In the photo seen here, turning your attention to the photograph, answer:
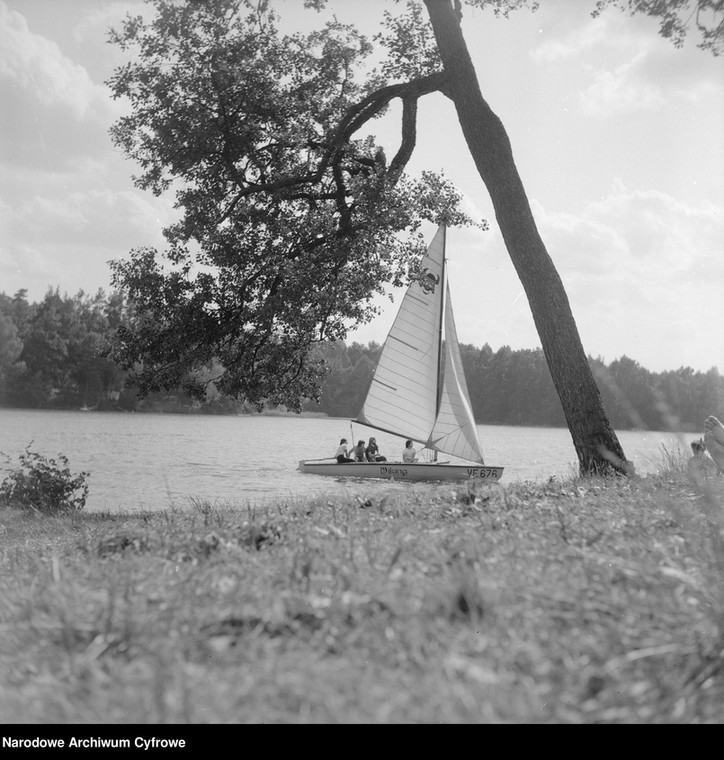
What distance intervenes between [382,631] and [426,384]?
22.9 metres

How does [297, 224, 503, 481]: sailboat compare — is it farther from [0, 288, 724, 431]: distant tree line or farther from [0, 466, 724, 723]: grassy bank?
[0, 288, 724, 431]: distant tree line

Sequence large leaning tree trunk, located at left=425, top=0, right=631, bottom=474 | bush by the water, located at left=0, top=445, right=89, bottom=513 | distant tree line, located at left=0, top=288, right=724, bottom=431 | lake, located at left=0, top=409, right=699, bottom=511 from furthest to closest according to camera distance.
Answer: distant tree line, located at left=0, top=288, right=724, bottom=431
lake, located at left=0, top=409, right=699, bottom=511
bush by the water, located at left=0, top=445, right=89, bottom=513
large leaning tree trunk, located at left=425, top=0, right=631, bottom=474

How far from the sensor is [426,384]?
25422 millimetres

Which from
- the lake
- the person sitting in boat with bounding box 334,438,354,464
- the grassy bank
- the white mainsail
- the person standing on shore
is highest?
the white mainsail

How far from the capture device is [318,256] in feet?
45.3

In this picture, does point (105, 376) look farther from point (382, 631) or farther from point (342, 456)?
point (382, 631)

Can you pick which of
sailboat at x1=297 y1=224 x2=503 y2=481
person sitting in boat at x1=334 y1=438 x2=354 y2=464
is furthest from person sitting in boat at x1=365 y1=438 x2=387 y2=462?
sailboat at x1=297 y1=224 x2=503 y2=481

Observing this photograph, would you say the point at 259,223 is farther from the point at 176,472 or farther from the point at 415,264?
the point at 176,472

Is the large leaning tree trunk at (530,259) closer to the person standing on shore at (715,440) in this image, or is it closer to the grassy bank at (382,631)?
the person standing on shore at (715,440)

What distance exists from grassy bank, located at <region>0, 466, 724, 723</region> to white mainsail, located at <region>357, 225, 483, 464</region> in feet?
68.4

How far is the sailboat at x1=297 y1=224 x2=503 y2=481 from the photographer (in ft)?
81.3

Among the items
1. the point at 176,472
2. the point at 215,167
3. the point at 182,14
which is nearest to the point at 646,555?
the point at 215,167

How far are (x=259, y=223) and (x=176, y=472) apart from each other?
1985 centimetres

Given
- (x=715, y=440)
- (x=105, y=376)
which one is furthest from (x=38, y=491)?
(x=105, y=376)
